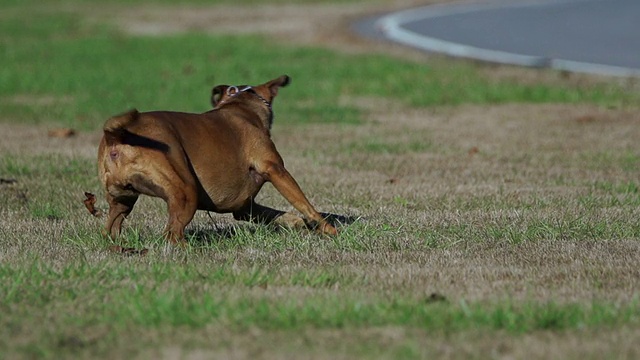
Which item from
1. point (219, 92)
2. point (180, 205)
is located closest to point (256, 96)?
point (219, 92)

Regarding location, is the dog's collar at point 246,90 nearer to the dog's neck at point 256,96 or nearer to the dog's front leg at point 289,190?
the dog's neck at point 256,96

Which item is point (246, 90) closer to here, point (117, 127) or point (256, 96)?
point (256, 96)

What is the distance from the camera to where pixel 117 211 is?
7.16m

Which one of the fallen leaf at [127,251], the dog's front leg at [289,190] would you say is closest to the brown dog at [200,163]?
the dog's front leg at [289,190]

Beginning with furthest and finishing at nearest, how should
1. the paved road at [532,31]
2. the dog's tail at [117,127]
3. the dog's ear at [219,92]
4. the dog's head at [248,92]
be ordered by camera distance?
1. the paved road at [532,31]
2. the dog's ear at [219,92]
3. the dog's head at [248,92]
4. the dog's tail at [117,127]

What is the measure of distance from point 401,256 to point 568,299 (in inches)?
48.7

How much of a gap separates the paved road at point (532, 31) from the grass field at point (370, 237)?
259 centimetres

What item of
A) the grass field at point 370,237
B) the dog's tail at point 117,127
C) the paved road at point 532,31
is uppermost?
the dog's tail at point 117,127

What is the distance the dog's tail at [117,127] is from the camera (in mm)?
6570

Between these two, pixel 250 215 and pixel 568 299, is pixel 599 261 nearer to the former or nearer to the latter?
pixel 568 299

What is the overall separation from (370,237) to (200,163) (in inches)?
40.3

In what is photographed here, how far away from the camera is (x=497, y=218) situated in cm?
805

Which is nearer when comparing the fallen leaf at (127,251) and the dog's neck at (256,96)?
the fallen leaf at (127,251)

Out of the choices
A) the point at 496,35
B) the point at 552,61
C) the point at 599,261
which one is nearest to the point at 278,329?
the point at 599,261
